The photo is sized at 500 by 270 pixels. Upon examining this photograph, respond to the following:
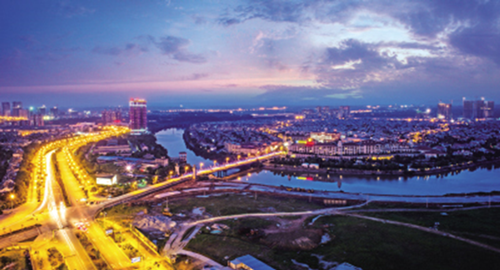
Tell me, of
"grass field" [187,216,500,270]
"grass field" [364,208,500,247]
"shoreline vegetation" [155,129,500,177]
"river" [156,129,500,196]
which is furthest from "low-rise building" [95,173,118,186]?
"grass field" [364,208,500,247]

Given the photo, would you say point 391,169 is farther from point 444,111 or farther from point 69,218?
point 444,111

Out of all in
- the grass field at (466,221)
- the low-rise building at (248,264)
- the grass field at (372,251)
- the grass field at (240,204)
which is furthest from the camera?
the grass field at (240,204)

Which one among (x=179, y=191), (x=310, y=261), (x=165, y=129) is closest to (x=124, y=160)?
(x=179, y=191)

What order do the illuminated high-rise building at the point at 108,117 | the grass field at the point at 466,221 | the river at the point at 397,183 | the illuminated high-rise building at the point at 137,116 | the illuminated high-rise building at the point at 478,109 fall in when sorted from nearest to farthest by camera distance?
the grass field at the point at 466,221 → the river at the point at 397,183 → the illuminated high-rise building at the point at 137,116 → the illuminated high-rise building at the point at 108,117 → the illuminated high-rise building at the point at 478,109

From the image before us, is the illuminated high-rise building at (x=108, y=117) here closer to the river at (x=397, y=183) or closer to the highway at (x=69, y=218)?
the highway at (x=69, y=218)

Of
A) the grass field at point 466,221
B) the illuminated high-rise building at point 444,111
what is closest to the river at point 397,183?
the grass field at point 466,221

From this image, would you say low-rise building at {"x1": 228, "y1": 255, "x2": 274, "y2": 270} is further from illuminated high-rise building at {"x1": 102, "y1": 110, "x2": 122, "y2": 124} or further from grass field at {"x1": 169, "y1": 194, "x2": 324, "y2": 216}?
illuminated high-rise building at {"x1": 102, "y1": 110, "x2": 122, "y2": 124}

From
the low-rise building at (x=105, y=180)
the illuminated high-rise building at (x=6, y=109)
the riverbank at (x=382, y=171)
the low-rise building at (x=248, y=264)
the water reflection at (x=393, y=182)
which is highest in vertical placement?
the illuminated high-rise building at (x=6, y=109)

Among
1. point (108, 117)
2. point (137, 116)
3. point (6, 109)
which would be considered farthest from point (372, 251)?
point (6, 109)
